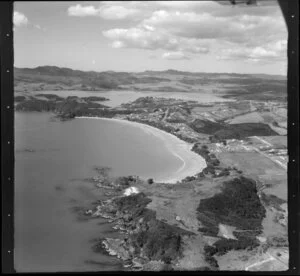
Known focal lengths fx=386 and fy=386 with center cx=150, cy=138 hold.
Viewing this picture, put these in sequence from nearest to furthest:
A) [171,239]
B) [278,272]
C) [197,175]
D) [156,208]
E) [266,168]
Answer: [278,272] → [171,239] → [156,208] → [197,175] → [266,168]

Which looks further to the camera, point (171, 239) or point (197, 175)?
point (197, 175)

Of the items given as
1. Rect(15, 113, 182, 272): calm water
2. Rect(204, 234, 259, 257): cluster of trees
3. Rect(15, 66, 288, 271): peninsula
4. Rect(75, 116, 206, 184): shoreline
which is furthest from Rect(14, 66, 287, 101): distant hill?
Rect(204, 234, 259, 257): cluster of trees

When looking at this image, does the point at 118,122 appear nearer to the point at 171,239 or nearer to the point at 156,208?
the point at 156,208

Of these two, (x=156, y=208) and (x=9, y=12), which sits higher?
(x=9, y=12)

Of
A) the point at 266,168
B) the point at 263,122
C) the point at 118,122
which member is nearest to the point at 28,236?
the point at 118,122

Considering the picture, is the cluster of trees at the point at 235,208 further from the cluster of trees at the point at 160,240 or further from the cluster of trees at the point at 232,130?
the cluster of trees at the point at 232,130

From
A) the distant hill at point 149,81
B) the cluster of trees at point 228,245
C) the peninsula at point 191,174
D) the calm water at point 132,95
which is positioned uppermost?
the distant hill at point 149,81

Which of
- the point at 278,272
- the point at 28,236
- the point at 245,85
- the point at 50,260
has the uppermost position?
the point at 245,85

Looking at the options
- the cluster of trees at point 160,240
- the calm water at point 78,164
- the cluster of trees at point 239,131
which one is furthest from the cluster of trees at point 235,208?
the cluster of trees at point 239,131

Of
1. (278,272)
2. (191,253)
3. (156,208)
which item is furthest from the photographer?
(156,208)
